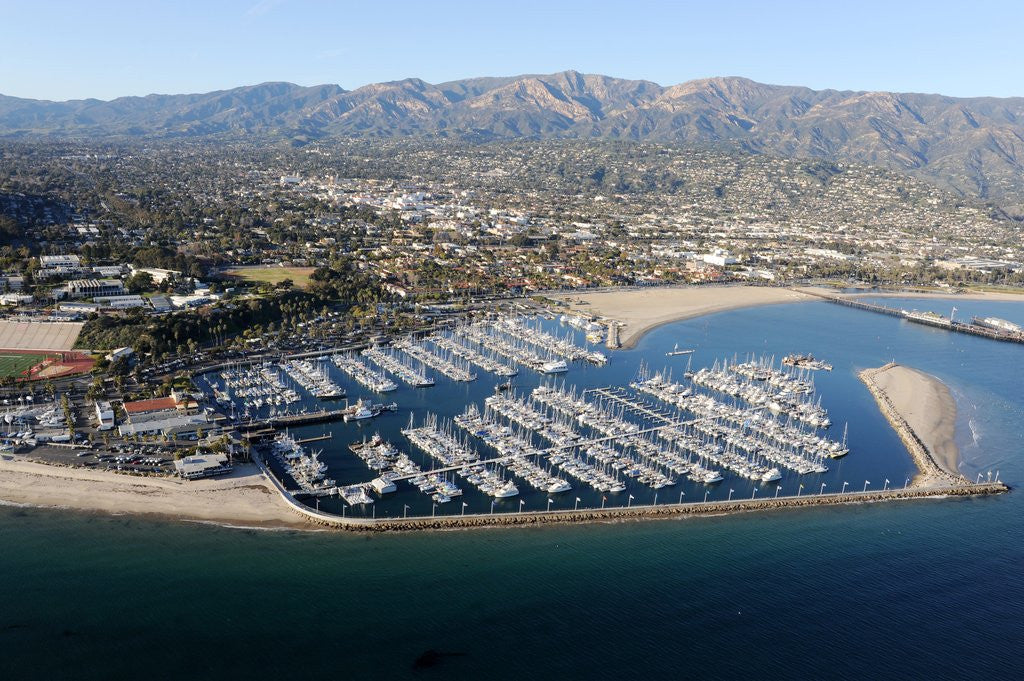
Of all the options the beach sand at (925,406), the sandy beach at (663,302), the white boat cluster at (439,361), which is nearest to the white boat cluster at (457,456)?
the white boat cluster at (439,361)

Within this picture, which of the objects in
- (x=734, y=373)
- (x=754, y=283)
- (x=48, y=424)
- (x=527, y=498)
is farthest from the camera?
(x=754, y=283)

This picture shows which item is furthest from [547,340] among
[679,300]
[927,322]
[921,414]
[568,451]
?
[927,322]

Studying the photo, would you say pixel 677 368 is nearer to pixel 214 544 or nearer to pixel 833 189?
pixel 214 544

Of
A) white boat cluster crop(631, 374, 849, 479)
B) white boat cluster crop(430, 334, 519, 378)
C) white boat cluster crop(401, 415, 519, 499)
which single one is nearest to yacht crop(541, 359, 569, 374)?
white boat cluster crop(430, 334, 519, 378)

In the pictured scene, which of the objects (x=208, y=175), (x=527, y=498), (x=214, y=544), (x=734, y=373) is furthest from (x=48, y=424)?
(x=208, y=175)

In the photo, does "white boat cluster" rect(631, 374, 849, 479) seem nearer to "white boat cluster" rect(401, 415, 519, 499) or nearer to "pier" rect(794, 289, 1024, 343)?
"white boat cluster" rect(401, 415, 519, 499)

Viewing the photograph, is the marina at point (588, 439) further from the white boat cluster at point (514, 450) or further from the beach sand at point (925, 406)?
the beach sand at point (925, 406)
